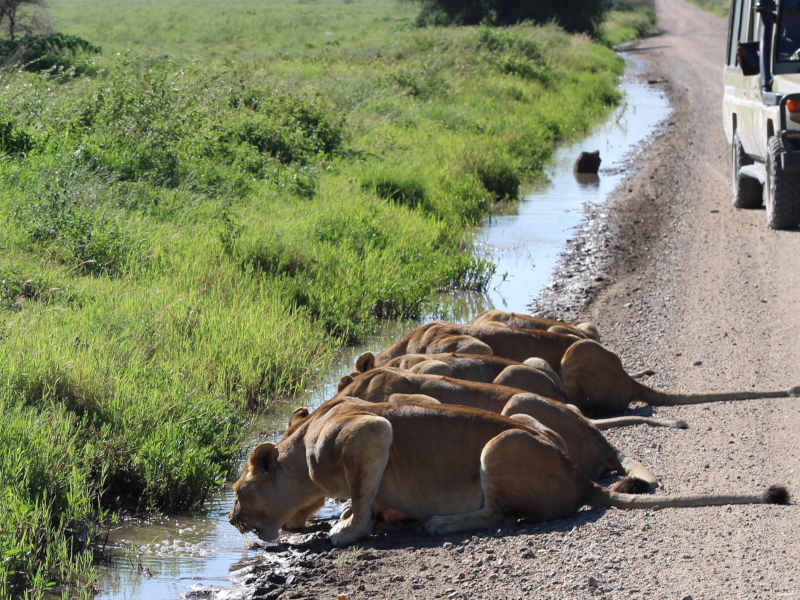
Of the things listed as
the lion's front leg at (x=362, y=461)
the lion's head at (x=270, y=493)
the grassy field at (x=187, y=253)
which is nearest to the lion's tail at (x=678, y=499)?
the lion's front leg at (x=362, y=461)

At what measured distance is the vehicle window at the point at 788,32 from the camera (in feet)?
43.7

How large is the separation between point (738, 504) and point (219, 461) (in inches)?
126

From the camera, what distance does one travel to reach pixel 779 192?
42.2ft

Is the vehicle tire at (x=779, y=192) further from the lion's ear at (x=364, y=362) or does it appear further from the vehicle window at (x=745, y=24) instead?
the lion's ear at (x=364, y=362)

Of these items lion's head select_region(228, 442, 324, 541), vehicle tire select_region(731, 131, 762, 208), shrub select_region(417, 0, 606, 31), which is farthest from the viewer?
shrub select_region(417, 0, 606, 31)

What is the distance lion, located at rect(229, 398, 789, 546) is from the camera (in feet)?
18.0

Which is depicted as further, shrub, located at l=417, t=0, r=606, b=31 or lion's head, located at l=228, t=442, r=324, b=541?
shrub, located at l=417, t=0, r=606, b=31

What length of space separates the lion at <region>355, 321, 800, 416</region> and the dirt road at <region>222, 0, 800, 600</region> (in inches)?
7.1

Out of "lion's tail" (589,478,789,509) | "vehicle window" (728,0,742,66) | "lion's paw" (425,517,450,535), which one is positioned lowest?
"lion's paw" (425,517,450,535)

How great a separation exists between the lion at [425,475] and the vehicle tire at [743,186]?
10656 millimetres

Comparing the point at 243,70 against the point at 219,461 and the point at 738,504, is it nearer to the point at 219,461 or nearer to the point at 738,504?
the point at 219,461

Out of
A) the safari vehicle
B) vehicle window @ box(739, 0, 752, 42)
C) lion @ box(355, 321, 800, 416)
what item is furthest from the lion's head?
vehicle window @ box(739, 0, 752, 42)

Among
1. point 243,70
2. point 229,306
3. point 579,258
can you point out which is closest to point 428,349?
point 229,306

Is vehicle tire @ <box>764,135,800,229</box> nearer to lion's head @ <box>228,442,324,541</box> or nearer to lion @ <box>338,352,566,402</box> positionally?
lion @ <box>338,352,566,402</box>
